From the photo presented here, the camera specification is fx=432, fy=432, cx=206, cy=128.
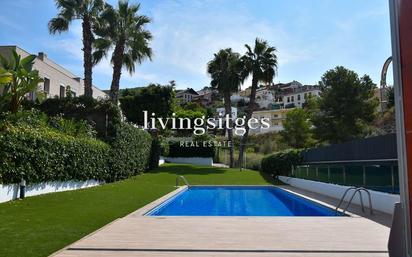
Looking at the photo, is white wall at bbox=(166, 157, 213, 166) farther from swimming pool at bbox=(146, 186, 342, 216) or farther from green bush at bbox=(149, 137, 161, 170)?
swimming pool at bbox=(146, 186, 342, 216)

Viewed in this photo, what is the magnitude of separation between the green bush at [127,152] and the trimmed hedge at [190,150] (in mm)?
12147

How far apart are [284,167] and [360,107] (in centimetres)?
1641

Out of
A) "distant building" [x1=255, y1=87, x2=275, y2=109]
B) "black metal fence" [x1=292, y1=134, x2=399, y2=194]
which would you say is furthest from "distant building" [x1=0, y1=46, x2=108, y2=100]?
"distant building" [x1=255, y1=87, x2=275, y2=109]

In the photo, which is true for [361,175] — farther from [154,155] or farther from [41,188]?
[154,155]

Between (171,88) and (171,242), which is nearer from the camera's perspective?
(171,242)

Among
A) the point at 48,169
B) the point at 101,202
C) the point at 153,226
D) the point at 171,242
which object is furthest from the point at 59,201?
the point at 171,242

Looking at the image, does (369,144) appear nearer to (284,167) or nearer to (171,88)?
(284,167)

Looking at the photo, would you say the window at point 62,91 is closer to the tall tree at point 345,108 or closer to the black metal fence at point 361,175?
the black metal fence at point 361,175

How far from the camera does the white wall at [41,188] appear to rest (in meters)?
11.6

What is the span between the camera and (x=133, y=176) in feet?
82.1

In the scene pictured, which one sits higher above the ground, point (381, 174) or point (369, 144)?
point (369, 144)

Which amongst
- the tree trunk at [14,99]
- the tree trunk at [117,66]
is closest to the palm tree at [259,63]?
the tree trunk at [117,66]

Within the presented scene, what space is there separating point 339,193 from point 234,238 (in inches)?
367

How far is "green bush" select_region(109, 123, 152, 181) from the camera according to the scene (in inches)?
834
